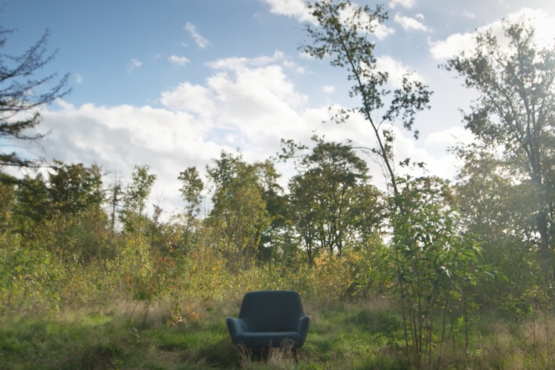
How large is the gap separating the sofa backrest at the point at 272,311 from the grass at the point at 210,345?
41cm

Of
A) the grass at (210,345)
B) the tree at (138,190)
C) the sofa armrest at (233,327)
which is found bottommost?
the grass at (210,345)

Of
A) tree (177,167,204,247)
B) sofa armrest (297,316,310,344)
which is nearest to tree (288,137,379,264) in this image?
tree (177,167,204,247)

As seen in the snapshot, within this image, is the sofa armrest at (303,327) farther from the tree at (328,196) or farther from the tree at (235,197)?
the tree at (328,196)

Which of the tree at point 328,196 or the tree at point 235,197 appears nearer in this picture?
the tree at point 235,197

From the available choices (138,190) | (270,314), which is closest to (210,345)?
(270,314)

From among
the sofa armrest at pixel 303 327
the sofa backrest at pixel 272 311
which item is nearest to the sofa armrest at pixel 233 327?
the sofa backrest at pixel 272 311

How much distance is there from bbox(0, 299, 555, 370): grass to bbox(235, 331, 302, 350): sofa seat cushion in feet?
0.53

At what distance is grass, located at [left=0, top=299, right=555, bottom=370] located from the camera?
4.57 meters

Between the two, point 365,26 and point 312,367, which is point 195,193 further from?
point 312,367

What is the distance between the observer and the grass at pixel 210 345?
15.0 feet

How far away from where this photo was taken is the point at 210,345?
575 centimetres

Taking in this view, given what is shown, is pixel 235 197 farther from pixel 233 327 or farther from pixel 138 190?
pixel 233 327

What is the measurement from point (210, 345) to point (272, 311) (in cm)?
→ 98

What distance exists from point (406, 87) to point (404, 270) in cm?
610
